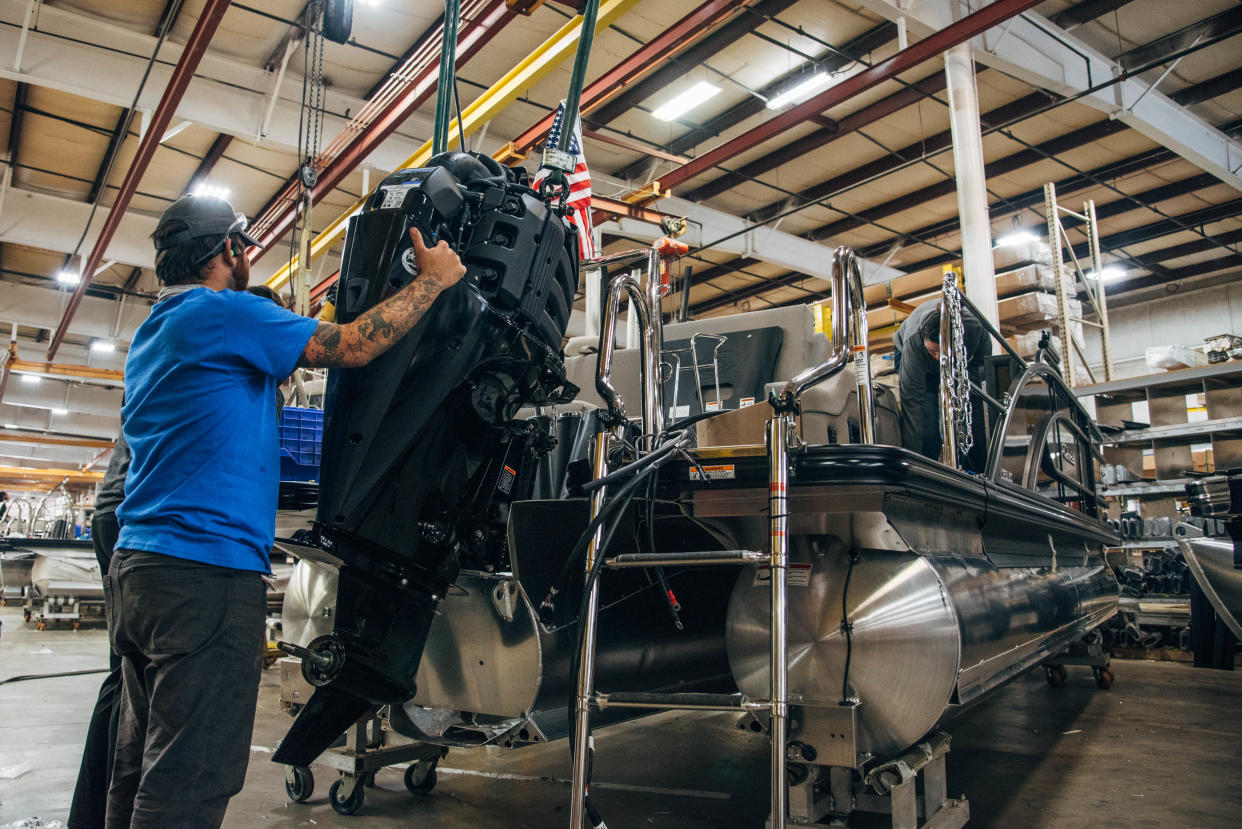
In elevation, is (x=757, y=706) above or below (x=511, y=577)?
below

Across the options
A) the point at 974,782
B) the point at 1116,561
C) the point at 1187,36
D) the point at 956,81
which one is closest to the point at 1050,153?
the point at 1187,36

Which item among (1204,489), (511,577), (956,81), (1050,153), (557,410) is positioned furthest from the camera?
(1050,153)

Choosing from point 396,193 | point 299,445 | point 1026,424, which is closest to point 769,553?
point 396,193

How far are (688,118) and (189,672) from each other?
8.87m

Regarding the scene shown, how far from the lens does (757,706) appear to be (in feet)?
4.68

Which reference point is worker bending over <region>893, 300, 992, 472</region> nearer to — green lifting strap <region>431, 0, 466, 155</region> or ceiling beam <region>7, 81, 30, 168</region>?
green lifting strap <region>431, 0, 466, 155</region>

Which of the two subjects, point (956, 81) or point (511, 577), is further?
point (956, 81)

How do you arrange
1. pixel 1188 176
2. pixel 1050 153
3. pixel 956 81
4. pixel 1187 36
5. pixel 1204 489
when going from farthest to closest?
pixel 1188 176, pixel 1050 153, pixel 1187 36, pixel 956 81, pixel 1204 489

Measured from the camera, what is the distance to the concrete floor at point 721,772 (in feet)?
7.65

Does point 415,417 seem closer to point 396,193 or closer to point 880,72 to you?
point 396,193

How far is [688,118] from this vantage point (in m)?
9.26

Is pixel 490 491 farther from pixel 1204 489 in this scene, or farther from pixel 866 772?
pixel 1204 489

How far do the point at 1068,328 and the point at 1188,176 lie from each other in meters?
5.90

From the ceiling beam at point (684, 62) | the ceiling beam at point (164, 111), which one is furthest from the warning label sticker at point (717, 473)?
the ceiling beam at point (684, 62)
